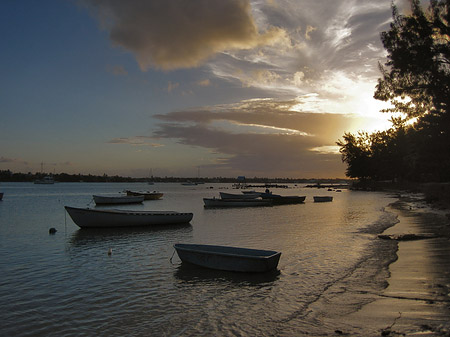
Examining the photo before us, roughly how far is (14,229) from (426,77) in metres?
34.0

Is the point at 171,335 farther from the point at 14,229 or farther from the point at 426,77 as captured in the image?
the point at 14,229

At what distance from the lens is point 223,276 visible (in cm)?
1368

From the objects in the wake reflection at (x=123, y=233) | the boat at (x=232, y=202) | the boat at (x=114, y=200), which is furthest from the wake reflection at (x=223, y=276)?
the boat at (x=114, y=200)

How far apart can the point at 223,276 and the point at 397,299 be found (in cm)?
629

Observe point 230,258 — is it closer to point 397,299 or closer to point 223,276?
point 223,276

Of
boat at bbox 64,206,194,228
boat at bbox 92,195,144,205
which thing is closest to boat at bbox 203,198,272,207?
boat at bbox 92,195,144,205

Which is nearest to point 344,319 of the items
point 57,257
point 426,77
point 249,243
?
point 249,243

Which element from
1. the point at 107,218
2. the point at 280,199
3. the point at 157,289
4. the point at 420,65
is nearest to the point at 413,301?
the point at 157,289

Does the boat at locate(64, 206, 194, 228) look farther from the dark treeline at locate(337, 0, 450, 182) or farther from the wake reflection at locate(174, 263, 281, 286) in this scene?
the dark treeline at locate(337, 0, 450, 182)

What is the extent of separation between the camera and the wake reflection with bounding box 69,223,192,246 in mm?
24266

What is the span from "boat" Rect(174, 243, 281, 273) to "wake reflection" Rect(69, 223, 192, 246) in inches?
399

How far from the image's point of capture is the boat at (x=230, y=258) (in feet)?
44.4

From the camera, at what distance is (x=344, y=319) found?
8.77m

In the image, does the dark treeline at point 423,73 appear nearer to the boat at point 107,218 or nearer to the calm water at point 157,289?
the calm water at point 157,289
